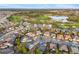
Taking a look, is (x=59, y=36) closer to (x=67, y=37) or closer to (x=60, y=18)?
(x=67, y=37)

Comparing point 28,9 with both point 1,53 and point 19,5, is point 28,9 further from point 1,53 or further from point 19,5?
point 1,53

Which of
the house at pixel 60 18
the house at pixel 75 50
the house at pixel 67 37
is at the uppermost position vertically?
the house at pixel 60 18

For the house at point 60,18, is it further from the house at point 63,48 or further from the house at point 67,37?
the house at point 63,48

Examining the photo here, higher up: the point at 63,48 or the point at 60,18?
the point at 60,18

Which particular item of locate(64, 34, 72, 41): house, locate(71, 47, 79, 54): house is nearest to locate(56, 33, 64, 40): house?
locate(64, 34, 72, 41): house

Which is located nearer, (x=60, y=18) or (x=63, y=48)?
(x=63, y=48)

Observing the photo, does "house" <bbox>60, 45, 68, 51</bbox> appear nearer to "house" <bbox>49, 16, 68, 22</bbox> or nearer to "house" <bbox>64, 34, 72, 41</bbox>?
"house" <bbox>64, 34, 72, 41</bbox>

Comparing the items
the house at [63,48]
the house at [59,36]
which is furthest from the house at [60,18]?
the house at [63,48]

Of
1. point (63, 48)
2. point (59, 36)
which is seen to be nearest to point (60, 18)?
point (59, 36)

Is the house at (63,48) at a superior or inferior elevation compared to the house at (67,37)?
inferior
